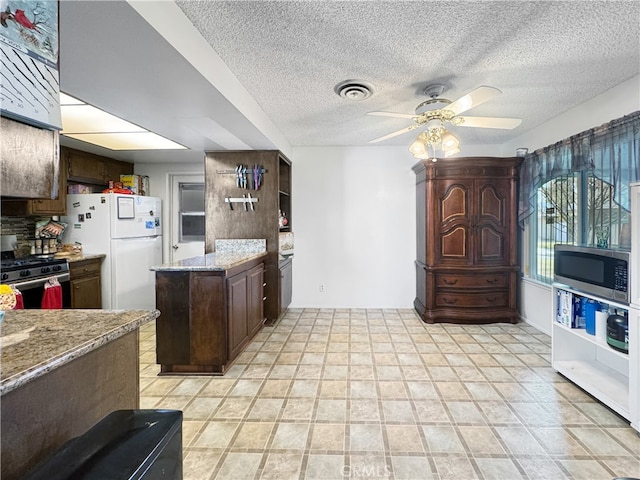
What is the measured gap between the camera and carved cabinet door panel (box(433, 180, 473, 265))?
4.01m

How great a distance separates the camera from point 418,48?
204 centimetres

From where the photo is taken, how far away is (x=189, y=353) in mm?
2715

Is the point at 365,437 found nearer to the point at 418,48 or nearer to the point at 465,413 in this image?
the point at 465,413

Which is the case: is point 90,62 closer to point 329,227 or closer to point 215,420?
point 215,420

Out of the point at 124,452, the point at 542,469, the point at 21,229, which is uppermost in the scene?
the point at 21,229

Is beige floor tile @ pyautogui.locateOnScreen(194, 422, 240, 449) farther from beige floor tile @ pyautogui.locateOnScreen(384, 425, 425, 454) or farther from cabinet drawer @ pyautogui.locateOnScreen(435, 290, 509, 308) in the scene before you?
cabinet drawer @ pyautogui.locateOnScreen(435, 290, 509, 308)

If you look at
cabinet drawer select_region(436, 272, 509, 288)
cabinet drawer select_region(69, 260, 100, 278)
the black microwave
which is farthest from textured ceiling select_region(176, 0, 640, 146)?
cabinet drawer select_region(69, 260, 100, 278)

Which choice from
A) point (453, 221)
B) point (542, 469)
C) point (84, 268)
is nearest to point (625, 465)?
point (542, 469)

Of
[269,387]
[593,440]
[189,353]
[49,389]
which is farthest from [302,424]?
[593,440]

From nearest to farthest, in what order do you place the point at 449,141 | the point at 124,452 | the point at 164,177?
the point at 124,452 → the point at 449,141 → the point at 164,177

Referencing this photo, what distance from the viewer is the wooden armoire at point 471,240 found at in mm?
3990

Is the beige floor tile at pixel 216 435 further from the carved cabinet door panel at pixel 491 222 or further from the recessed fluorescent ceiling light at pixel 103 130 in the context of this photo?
the carved cabinet door panel at pixel 491 222

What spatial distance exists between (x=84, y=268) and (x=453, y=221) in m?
4.55

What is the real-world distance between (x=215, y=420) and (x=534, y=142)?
14.6 feet
